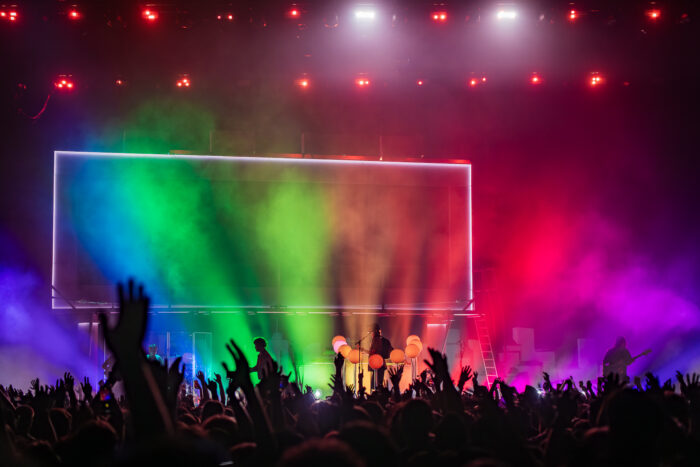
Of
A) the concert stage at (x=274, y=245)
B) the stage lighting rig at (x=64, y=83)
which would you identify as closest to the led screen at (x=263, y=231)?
the concert stage at (x=274, y=245)

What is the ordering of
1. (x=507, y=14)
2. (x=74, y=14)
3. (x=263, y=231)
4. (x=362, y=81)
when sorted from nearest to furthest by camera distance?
(x=74, y=14), (x=507, y=14), (x=263, y=231), (x=362, y=81)

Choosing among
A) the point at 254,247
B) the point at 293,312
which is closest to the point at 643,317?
the point at 293,312

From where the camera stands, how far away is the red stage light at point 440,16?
37.7 feet

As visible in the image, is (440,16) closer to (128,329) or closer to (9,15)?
(9,15)

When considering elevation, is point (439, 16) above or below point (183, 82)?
above

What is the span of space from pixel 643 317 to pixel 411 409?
40.5ft

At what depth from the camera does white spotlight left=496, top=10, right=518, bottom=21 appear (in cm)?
1154

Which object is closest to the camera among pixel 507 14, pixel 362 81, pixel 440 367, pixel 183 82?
pixel 440 367

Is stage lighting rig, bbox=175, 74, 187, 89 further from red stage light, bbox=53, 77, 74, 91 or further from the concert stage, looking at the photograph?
red stage light, bbox=53, 77, 74, 91

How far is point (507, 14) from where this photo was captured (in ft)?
38.1

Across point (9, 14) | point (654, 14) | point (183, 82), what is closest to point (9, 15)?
point (9, 14)

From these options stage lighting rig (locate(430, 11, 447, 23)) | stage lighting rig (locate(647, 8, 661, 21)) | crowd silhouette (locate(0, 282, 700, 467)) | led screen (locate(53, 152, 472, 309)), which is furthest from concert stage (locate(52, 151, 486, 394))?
crowd silhouette (locate(0, 282, 700, 467))

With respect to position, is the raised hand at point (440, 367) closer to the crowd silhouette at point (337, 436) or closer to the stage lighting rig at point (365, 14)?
the crowd silhouette at point (337, 436)

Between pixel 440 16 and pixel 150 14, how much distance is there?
5.00 meters
